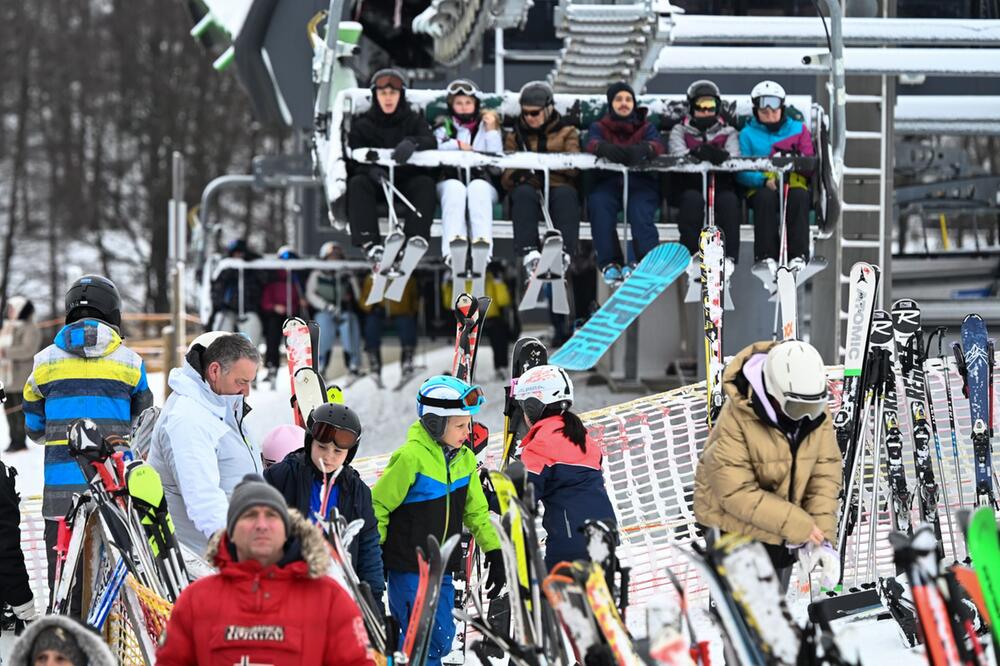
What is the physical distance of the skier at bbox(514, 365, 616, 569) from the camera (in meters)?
5.63

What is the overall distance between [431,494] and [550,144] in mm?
5209

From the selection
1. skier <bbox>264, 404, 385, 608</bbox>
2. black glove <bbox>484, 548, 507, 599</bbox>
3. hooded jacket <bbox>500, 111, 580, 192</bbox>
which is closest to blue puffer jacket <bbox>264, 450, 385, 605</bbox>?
skier <bbox>264, 404, 385, 608</bbox>

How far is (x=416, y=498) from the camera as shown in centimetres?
550

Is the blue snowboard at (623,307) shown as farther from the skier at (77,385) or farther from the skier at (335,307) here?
the skier at (335,307)

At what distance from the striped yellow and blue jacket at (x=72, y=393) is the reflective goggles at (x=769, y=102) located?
16.9 ft

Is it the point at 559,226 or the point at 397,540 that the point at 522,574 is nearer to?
the point at 397,540

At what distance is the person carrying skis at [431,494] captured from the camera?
17.9ft

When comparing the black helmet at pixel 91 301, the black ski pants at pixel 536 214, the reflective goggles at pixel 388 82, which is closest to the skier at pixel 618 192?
the black ski pants at pixel 536 214

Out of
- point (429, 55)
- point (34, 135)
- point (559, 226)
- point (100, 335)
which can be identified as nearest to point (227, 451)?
point (100, 335)

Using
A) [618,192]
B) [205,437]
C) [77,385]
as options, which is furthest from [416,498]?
[618,192]

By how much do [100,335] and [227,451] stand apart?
4.55 ft

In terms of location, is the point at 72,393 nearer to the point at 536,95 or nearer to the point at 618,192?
the point at 536,95

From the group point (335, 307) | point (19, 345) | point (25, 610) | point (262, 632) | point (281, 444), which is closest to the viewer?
point (262, 632)

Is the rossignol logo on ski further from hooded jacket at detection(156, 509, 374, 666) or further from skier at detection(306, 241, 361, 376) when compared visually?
skier at detection(306, 241, 361, 376)
